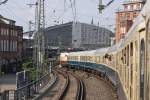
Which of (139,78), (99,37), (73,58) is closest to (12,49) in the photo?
(73,58)

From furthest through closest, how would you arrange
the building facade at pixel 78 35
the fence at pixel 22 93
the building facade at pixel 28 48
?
the building facade at pixel 78 35 < the building facade at pixel 28 48 < the fence at pixel 22 93

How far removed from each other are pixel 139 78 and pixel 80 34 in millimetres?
108498

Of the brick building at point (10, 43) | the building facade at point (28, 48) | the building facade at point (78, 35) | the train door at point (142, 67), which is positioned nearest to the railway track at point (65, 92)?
the train door at point (142, 67)

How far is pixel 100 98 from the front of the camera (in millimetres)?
25828

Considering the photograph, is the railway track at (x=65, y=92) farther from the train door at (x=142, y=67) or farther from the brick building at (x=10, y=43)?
the brick building at (x=10, y=43)

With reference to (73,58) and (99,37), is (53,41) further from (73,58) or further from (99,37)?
(73,58)

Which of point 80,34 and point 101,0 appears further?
point 80,34

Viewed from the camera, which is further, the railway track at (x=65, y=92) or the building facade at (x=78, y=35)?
the building facade at (x=78, y=35)

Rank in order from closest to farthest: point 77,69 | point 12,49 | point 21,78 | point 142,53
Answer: point 142,53
point 21,78
point 77,69
point 12,49

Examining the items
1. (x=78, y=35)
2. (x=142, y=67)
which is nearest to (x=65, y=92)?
(x=142, y=67)

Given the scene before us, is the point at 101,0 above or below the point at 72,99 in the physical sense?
above

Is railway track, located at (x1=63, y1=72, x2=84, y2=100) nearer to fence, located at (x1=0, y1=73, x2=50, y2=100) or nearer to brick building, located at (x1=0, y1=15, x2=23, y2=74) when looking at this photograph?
fence, located at (x1=0, y1=73, x2=50, y2=100)

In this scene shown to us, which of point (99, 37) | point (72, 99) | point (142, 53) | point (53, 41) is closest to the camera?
point (142, 53)

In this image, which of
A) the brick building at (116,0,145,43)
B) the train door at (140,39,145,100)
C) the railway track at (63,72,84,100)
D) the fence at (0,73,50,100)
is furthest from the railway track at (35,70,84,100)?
the train door at (140,39,145,100)
